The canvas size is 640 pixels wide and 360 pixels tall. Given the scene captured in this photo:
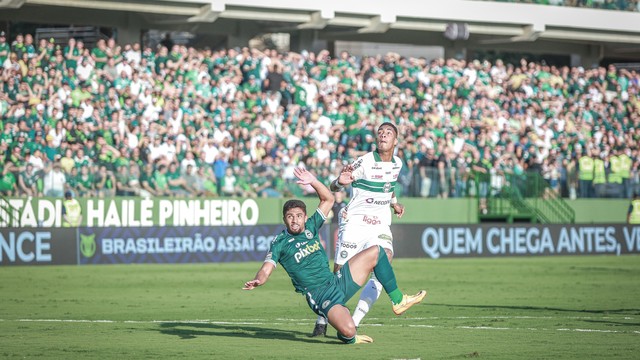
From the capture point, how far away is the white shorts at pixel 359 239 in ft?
46.7

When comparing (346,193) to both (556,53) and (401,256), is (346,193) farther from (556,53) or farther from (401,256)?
(556,53)

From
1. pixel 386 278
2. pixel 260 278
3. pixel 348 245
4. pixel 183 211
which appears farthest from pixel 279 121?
pixel 260 278

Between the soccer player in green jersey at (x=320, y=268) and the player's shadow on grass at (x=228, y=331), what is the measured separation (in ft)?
2.68

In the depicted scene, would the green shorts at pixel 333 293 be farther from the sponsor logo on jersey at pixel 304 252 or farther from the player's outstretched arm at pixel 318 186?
the player's outstretched arm at pixel 318 186

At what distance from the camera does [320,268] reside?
1315cm

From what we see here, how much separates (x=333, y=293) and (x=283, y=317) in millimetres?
4479

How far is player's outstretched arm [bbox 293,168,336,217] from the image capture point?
12891 mm

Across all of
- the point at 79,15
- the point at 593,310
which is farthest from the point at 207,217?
the point at 593,310

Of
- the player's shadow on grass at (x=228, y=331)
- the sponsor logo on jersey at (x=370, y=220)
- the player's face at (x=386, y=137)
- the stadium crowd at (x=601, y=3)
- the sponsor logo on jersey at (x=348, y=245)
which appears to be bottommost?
the player's shadow on grass at (x=228, y=331)

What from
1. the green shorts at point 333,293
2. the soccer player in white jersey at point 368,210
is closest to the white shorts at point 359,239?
the soccer player in white jersey at point 368,210

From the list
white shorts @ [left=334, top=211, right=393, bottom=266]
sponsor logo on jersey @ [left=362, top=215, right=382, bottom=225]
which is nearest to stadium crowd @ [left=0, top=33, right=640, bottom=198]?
white shorts @ [left=334, top=211, right=393, bottom=266]

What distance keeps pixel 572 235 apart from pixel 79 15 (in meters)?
18.8

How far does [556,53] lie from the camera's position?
53.6m

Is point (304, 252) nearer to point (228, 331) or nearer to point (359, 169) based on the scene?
point (359, 169)
